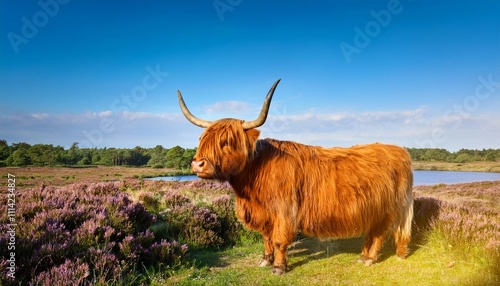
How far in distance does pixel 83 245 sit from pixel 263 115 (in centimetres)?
352

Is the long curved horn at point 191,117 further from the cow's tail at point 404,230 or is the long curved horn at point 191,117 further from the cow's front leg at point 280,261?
the cow's tail at point 404,230

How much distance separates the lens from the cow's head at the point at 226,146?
3.91 m

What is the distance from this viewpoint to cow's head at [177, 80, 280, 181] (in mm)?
3906

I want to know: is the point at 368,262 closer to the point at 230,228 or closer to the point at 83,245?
the point at 230,228

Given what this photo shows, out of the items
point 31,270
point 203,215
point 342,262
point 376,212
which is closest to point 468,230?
point 376,212

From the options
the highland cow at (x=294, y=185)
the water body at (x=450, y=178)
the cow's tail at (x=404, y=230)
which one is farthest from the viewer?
the water body at (x=450, y=178)

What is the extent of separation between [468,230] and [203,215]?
5396 mm

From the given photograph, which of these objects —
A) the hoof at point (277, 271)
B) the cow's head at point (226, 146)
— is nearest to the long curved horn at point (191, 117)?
the cow's head at point (226, 146)

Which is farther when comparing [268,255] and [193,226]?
[193,226]

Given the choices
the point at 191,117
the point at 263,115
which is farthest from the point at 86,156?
the point at 263,115

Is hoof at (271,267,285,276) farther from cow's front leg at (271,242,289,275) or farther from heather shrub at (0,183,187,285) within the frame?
heather shrub at (0,183,187,285)

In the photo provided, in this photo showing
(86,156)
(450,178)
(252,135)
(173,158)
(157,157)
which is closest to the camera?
(252,135)

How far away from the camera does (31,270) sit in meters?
3.54

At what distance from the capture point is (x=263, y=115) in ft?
13.7
